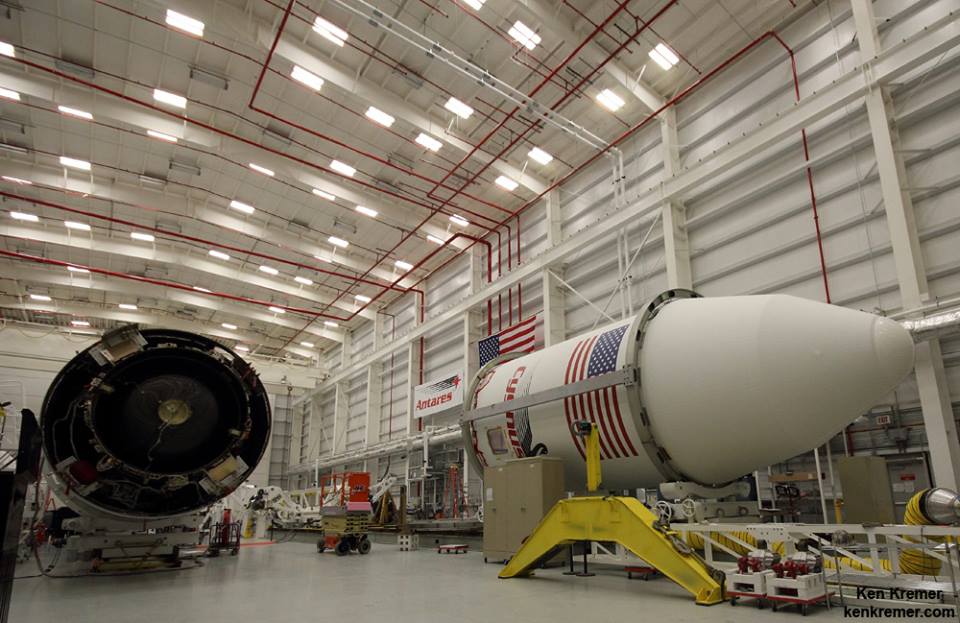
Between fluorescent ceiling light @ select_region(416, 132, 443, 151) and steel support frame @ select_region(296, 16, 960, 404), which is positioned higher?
fluorescent ceiling light @ select_region(416, 132, 443, 151)

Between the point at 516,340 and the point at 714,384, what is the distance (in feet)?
28.9

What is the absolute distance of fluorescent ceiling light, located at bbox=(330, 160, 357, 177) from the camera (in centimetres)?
1398

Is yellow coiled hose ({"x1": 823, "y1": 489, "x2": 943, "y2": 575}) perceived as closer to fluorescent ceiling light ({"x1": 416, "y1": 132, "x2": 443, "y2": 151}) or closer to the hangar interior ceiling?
the hangar interior ceiling

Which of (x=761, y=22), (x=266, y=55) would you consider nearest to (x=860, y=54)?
(x=761, y=22)

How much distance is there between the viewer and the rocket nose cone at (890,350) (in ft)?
14.2

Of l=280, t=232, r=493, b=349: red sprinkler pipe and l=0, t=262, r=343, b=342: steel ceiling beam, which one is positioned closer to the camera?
l=280, t=232, r=493, b=349: red sprinkler pipe

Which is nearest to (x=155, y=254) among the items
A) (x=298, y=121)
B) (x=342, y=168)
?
(x=342, y=168)

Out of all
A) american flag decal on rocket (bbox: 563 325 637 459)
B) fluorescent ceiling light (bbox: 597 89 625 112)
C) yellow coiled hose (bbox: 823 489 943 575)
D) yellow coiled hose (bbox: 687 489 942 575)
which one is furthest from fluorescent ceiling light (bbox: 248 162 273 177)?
yellow coiled hose (bbox: 823 489 943 575)

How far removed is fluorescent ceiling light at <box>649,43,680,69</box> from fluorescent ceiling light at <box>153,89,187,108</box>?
30.4 ft

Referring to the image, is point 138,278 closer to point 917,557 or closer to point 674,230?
point 674,230

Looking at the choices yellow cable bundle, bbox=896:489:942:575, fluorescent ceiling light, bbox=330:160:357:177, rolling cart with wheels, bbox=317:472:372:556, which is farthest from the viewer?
fluorescent ceiling light, bbox=330:160:357:177

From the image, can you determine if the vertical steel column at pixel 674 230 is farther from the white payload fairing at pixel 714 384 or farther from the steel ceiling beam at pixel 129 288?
the steel ceiling beam at pixel 129 288

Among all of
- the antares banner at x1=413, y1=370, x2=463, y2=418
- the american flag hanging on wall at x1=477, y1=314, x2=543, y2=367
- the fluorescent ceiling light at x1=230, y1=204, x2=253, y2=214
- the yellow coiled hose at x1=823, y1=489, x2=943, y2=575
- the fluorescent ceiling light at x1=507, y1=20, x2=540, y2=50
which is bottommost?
the yellow coiled hose at x1=823, y1=489, x2=943, y2=575

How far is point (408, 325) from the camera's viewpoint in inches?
811
